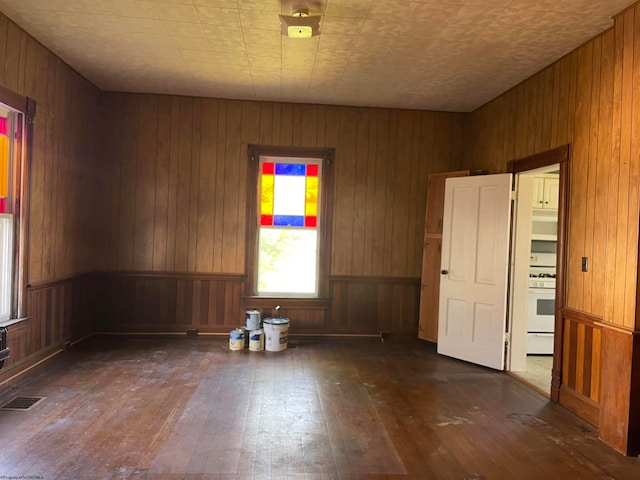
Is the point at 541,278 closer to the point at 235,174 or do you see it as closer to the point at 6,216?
the point at 235,174

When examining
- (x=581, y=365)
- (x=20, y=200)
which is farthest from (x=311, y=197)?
(x=581, y=365)

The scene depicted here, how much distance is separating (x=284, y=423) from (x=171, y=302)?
2.91 metres

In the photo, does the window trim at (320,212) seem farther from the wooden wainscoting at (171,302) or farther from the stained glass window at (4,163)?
the stained glass window at (4,163)

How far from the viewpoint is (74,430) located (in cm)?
302

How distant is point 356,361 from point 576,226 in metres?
2.44

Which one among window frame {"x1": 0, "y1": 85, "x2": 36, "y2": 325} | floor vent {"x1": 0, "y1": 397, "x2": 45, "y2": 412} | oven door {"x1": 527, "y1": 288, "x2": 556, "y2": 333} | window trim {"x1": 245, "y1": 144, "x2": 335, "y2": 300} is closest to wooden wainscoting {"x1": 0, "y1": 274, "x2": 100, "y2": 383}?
window frame {"x1": 0, "y1": 85, "x2": 36, "y2": 325}

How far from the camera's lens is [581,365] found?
11.7ft

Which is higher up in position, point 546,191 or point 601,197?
point 546,191

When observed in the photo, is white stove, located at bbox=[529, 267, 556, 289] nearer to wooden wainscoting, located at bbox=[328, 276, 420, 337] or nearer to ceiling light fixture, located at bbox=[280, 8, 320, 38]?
wooden wainscoting, located at bbox=[328, 276, 420, 337]

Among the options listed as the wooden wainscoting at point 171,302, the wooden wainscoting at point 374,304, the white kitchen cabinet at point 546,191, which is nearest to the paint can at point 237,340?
the wooden wainscoting at point 171,302

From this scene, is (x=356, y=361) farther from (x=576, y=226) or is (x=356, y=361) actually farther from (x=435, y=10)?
(x=435, y=10)

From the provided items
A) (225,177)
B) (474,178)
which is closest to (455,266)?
(474,178)

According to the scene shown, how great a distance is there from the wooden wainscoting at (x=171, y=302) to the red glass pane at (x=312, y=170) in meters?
1.53

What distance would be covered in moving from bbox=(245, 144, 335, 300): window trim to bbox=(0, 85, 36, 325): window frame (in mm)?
2360
